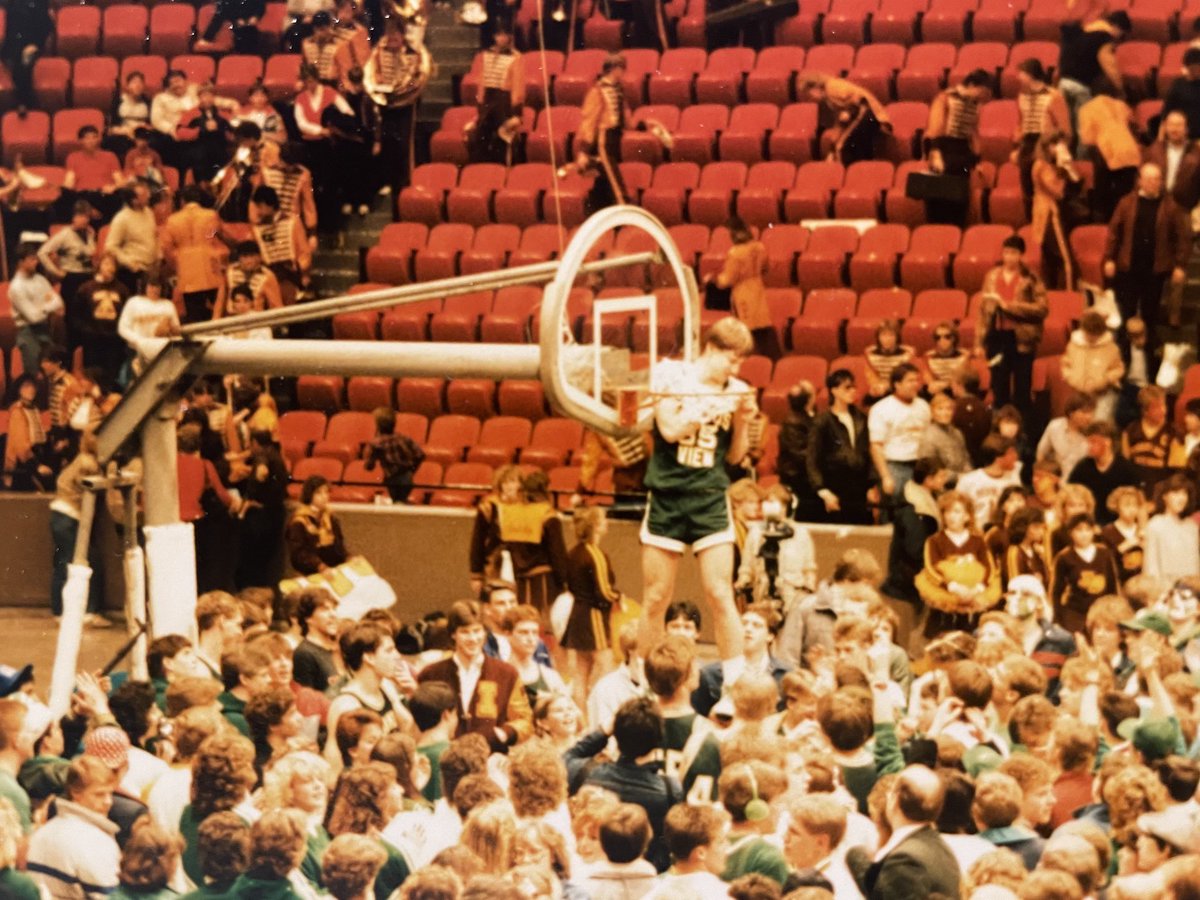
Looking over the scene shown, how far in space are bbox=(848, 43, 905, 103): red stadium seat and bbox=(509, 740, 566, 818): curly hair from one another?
8.92 meters

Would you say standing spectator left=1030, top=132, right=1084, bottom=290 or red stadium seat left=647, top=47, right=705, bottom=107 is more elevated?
red stadium seat left=647, top=47, right=705, bottom=107

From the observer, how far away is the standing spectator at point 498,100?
14.5 meters

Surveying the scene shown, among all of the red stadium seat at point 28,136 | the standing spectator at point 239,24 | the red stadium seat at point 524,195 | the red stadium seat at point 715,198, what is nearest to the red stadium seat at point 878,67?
the red stadium seat at point 715,198

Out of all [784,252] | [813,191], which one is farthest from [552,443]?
[813,191]

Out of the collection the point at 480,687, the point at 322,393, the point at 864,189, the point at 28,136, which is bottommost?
the point at 322,393

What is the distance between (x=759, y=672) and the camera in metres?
7.75

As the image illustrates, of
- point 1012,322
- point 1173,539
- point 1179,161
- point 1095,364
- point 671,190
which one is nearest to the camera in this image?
point 1173,539

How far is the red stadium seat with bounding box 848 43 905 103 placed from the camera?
14.5m

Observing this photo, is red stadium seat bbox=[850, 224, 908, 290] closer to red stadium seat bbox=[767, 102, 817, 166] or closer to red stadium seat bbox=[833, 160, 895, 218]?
red stadium seat bbox=[833, 160, 895, 218]

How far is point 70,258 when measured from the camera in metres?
13.8

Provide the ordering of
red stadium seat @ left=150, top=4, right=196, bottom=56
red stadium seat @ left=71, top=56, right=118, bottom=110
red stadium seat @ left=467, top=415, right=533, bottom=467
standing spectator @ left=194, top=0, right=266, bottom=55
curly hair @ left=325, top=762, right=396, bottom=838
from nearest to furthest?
curly hair @ left=325, top=762, right=396, bottom=838
red stadium seat @ left=467, top=415, right=533, bottom=467
standing spectator @ left=194, top=0, right=266, bottom=55
red stadium seat @ left=71, top=56, right=118, bottom=110
red stadium seat @ left=150, top=4, right=196, bottom=56

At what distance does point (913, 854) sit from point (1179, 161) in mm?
7432

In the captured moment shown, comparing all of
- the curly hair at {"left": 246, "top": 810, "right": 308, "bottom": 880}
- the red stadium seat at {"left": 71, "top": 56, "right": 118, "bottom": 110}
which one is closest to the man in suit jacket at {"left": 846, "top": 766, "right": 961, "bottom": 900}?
the curly hair at {"left": 246, "top": 810, "right": 308, "bottom": 880}

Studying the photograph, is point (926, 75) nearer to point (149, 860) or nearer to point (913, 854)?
point (913, 854)
